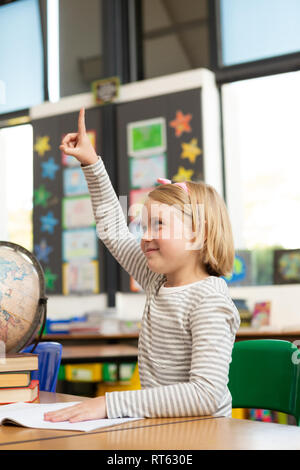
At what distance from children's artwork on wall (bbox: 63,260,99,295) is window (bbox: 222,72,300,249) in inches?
47.2

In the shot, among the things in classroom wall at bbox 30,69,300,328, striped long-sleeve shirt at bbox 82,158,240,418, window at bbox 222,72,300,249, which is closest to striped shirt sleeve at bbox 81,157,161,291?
striped long-sleeve shirt at bbox 82,158,240,418

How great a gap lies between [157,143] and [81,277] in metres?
1.25

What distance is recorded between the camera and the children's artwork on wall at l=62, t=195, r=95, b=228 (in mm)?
4863

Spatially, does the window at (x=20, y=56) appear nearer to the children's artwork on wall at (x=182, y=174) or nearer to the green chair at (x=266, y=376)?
the children's artwork on wall at (x=182, y=174)

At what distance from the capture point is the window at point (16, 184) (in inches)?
207

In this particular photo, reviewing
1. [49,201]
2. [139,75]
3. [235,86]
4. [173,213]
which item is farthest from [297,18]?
[173,213]

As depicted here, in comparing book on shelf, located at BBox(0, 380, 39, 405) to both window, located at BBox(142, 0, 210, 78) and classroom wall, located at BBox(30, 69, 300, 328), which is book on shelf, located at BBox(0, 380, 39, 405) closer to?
classroom wall, located at BBox(30, 69, 300, 328)

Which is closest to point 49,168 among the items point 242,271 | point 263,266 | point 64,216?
point 64,216

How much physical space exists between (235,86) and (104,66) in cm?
120

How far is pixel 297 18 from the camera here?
4.33 m

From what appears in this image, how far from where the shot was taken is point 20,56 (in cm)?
554

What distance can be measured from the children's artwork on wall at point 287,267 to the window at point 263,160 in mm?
86
